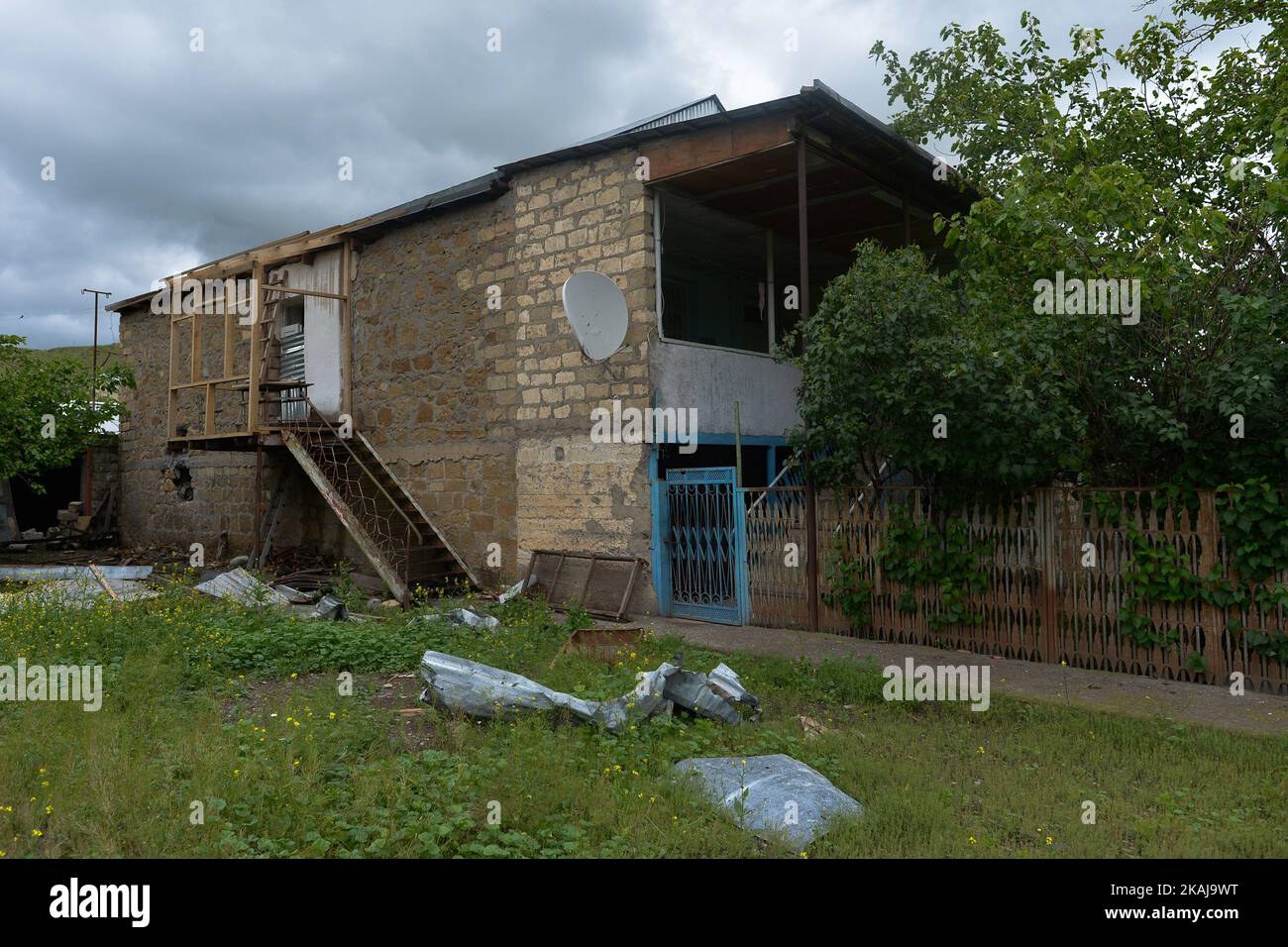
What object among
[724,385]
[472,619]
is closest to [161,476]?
[472,619]

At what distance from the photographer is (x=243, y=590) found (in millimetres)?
9836

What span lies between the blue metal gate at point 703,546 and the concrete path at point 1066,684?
0.60 m

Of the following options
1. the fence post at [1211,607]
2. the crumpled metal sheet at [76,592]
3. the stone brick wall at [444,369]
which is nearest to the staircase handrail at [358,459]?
the stone brick wall at [444,369]

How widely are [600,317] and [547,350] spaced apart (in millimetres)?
1243

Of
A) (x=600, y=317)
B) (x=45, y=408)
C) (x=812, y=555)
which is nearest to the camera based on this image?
(x=812, y=555)

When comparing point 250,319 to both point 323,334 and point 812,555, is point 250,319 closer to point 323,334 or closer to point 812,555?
point 323,334

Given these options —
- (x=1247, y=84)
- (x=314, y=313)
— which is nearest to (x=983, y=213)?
(x=1247, y=84)

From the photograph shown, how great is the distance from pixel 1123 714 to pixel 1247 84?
7998 mm

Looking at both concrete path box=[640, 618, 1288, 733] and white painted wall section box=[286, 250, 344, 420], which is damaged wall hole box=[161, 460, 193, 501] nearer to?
white painted wall section box=[286, 250, 344, 420]

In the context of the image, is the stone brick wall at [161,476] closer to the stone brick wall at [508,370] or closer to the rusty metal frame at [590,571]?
the stone brick wall at [508,370]

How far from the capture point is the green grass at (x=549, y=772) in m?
3.61

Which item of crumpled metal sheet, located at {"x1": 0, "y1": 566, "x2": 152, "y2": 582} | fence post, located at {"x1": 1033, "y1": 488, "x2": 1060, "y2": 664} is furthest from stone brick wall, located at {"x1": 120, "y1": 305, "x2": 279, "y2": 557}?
fence post, located at {"x1": 1033, "y1": 488, "x2": 1060, "y2": 664}

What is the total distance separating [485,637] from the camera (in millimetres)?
7598
